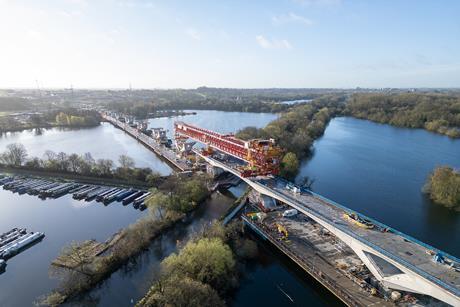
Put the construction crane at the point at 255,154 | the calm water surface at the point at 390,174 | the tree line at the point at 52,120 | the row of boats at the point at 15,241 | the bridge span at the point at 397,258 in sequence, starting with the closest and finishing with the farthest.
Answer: the bridge span at the point at 397,258 → the row of boats at the point at 15,241 → the calm water surface at the point at 390,174 → the construction crane at the point at 255,154 → the tree line at the point at 52,120

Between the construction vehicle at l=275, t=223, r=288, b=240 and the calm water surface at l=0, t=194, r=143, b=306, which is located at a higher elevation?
the construction vehicle at l=275, t=223, r=288, b=240

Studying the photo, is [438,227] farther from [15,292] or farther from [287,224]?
[15,292]

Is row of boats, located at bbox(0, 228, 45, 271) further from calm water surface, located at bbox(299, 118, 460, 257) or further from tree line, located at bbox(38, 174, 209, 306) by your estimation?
calm water surface, located at bbox(299, 118, 460, 257)

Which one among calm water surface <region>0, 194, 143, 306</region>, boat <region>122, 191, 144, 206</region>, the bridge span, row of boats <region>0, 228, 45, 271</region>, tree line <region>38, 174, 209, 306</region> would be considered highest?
the bridge span

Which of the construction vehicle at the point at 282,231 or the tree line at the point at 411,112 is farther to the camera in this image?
the tree line at the point at 411,112

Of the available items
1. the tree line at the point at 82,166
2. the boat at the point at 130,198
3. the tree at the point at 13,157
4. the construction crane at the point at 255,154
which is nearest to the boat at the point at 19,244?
the boat at the point at 130,198

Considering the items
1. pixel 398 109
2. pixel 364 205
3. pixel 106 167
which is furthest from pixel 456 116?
pixel 106 167

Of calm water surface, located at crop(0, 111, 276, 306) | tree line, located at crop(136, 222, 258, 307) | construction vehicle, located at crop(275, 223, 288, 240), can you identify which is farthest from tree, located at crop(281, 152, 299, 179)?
tree line, located at crop(136, 222, 258, 307)

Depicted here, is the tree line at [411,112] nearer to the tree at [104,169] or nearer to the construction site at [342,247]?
the construction site at [342,247]
